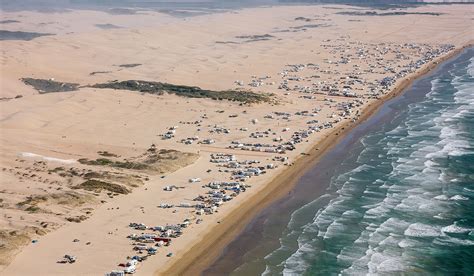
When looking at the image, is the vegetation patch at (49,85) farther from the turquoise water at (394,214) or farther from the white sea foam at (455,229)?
the white sea foam at (455,229)

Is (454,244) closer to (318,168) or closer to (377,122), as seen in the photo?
(318,168)

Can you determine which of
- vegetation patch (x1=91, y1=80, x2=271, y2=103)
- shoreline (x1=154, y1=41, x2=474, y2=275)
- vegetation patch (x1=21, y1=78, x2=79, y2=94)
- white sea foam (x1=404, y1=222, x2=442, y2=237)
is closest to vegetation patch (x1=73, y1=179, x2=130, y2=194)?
shoreline (x1=154, y1=41, x2=474, y2=275)

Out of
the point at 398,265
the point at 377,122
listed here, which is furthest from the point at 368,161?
the point at 398,265

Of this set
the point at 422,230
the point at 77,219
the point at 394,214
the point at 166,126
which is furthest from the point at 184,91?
the point at 422,230

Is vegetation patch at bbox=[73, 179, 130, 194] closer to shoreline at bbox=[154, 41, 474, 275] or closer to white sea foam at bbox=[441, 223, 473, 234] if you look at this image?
shoreline at bbox=[154, 41, 474, 275]

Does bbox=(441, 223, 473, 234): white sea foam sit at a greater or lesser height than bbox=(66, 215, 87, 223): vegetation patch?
greater
